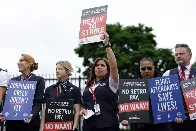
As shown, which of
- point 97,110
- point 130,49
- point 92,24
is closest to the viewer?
point 97,110

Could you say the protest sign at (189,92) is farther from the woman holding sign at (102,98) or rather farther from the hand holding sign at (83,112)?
the hand holding sign at (83,112)

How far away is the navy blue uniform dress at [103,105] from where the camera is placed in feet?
16.9

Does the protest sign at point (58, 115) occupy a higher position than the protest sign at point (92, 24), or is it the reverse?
the protest sign at point (92, 24)

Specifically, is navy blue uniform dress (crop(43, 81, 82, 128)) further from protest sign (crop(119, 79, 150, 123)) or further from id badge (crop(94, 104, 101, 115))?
protest sign (crop(119, 79, 150, 123))

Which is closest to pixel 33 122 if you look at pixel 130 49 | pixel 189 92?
pixel 189 92

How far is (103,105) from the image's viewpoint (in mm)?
5234

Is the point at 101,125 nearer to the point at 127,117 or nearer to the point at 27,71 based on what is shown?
the point at 127,117

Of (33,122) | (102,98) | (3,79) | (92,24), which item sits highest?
(92,24)

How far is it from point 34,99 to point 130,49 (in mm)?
28266

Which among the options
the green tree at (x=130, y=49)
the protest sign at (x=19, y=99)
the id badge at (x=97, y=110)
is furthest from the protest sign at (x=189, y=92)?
the green tree at (x=130, y=49)

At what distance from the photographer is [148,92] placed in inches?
214

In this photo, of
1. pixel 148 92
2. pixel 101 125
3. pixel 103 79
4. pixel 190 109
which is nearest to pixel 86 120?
pixel 101 125

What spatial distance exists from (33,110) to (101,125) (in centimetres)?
109

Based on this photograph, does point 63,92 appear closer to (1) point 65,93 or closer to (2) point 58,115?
(1) point 65,93
